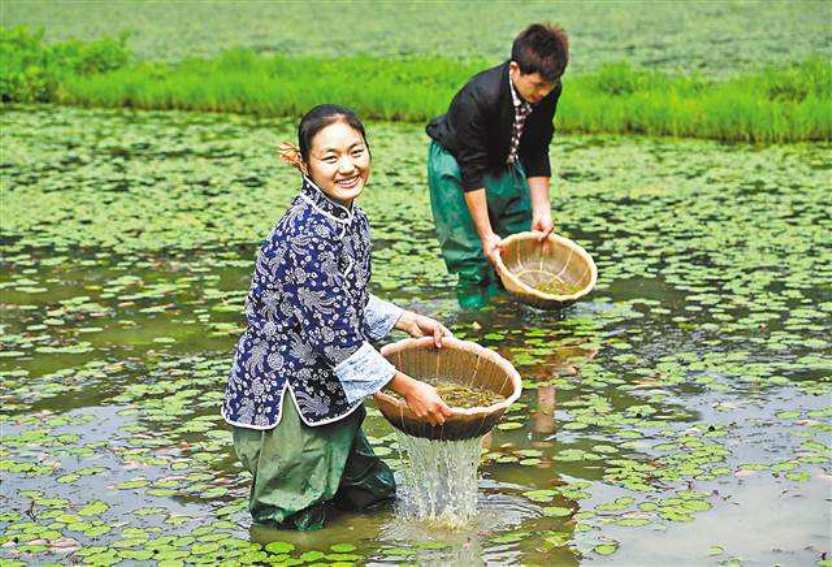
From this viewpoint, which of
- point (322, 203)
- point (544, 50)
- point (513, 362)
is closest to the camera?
point (322, 203)

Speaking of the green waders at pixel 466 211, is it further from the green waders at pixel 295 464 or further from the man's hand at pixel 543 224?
the green waders at pixel 295 464

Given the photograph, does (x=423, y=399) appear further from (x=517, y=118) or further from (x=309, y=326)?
(x=517, y=118)

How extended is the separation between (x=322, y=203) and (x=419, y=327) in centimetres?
61

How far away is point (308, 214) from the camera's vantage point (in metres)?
3.99

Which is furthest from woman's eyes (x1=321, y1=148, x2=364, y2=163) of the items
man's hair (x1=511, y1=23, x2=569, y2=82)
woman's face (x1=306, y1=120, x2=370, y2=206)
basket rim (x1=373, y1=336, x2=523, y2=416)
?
man's hair (x1=511, y1=23, x2=569, y2=82)

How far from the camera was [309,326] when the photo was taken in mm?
3939

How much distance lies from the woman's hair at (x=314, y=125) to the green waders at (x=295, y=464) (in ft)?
2.26

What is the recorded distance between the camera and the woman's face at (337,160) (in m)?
3.98

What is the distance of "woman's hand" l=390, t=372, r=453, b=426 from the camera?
3.90 meters

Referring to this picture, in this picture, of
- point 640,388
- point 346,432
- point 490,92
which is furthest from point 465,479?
point 490,92

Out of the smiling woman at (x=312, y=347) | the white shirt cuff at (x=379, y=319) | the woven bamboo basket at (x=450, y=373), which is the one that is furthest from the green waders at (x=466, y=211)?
the smiling woman at (x=312, y=347)

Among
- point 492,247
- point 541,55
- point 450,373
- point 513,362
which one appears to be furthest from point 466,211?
point 450,373

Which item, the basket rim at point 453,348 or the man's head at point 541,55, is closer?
the basket rim at point 453,348

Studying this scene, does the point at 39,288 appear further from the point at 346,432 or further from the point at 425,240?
the point at 346,432
